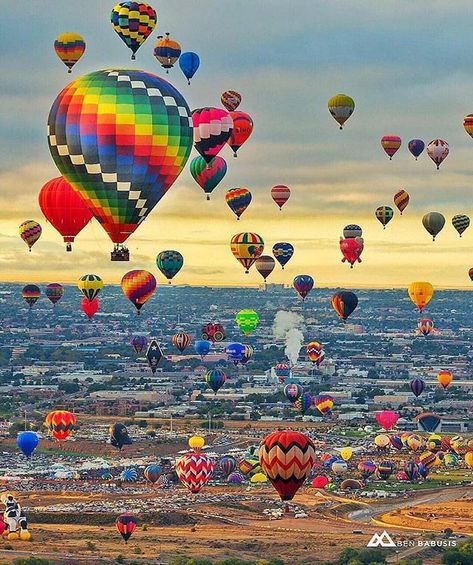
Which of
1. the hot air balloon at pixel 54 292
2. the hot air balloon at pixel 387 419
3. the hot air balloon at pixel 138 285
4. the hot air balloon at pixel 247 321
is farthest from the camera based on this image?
the hot air balloon at pixel 387 419

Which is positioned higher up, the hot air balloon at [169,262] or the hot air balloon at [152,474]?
the hot air balloon at [169,262]

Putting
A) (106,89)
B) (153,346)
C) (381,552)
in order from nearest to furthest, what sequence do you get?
(106,89), (381,552), (153,346)

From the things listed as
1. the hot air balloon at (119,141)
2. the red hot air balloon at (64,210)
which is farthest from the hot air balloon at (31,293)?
the hot air balloon at (119,141)

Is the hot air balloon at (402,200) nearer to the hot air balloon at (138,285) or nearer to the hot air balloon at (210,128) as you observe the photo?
the hot air balloon at (138,285)

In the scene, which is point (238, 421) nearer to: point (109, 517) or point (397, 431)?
point (397, 431)

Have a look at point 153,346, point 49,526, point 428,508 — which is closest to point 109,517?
point 49,526

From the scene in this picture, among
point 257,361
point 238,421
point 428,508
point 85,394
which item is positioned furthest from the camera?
point 257,361

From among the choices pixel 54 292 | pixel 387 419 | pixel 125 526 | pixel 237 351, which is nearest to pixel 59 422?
pixel 54 292
